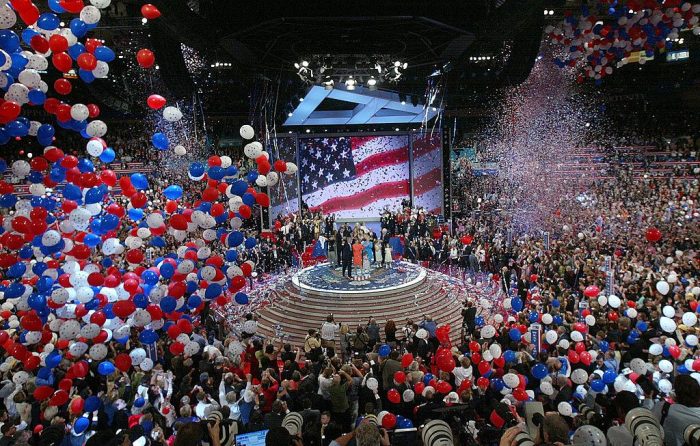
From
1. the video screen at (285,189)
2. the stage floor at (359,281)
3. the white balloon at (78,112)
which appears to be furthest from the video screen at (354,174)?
the white balloon at (78,112)

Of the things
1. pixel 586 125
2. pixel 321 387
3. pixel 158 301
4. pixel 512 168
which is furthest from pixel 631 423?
pixel 586 125

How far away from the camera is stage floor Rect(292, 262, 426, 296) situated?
12055 mm

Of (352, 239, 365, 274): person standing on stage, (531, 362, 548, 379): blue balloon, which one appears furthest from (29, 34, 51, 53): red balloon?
(352, 239, 365, 274): person standing on stage

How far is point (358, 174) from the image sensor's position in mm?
22594

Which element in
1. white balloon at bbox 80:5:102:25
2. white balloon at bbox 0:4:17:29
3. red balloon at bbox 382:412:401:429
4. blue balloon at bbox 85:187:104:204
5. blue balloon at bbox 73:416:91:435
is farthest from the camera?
blue balloon at bbox 85:187:104:204

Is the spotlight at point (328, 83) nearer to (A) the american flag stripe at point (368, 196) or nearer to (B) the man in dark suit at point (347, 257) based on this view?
(B) the man in dark suit at point (347, 257)

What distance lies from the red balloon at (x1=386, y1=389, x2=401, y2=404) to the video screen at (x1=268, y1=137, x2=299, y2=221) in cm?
1632

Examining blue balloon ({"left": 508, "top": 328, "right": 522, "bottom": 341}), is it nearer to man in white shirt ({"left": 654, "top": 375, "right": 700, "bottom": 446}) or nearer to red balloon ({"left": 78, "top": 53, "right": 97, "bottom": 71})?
man in white shirt ({"left": 654, "top": 375, "right": 700, "bottom": 446})

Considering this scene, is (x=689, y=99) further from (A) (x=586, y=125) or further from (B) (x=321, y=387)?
(B) (x=321, y=387)

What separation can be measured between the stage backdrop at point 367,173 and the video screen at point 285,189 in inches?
1.8

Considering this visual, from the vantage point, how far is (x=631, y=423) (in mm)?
3707

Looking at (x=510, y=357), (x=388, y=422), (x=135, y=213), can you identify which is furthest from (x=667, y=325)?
(x=135, y=213)

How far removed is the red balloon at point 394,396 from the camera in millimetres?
5984

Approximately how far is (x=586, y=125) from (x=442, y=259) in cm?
1752
